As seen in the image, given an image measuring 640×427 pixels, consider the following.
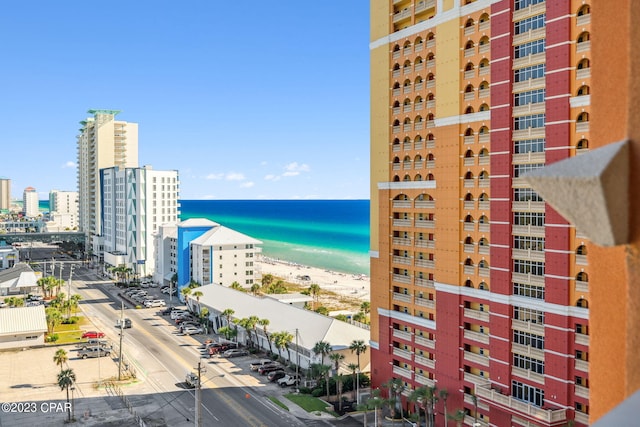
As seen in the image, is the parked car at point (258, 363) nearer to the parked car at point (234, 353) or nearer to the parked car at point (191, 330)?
the parked car at point (234, 353)

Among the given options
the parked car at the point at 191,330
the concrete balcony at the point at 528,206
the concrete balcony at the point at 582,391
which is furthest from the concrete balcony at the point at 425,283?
the parked car at the point at 191,330

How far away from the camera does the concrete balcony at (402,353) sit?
4659 centimetres

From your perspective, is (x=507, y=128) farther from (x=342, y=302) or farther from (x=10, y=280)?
(x=10, y=280)

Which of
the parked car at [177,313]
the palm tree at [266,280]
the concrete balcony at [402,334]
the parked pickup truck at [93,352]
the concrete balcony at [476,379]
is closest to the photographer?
the concrete balcony at [476,379]

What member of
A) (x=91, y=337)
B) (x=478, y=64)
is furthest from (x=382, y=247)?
(x=91, y=337)

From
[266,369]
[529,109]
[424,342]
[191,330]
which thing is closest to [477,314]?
[424,342]

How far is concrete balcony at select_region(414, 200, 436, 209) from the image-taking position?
4478cm

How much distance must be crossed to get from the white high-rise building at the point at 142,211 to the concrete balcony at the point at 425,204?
309 feet

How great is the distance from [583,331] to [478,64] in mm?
19438

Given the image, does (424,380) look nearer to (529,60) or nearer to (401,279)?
(401,279)

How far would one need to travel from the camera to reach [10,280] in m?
103

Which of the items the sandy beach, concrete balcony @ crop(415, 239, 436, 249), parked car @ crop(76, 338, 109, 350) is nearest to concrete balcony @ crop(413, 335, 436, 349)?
concrete balcony @ crop(415, 239, 436, 249)

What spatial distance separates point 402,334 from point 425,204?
11.4 meters

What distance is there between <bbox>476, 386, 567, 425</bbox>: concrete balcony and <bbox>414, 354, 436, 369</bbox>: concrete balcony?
5358mm
